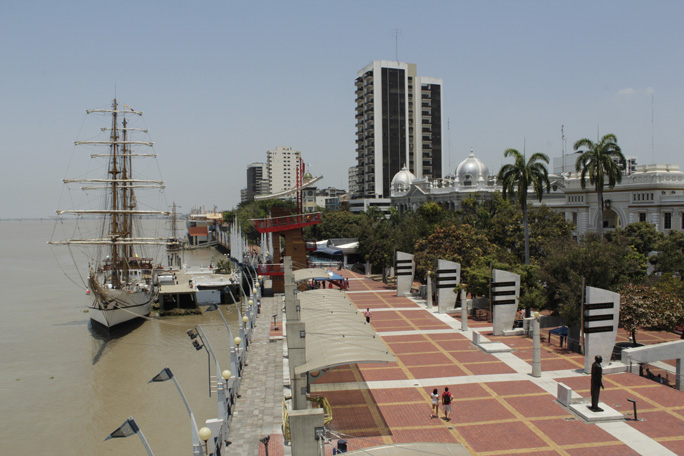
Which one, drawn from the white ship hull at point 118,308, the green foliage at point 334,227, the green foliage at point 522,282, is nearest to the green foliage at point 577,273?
the green foliage at point 522,282

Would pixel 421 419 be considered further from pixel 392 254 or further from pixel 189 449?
pixel 392 254

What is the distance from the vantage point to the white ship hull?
39.1m

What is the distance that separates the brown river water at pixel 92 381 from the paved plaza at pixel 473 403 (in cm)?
377

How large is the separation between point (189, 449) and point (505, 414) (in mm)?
11807

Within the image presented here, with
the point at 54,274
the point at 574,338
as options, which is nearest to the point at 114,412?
the point at 574,338

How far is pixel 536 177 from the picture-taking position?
43344 mm

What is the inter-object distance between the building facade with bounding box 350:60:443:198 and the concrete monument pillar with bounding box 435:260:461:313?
8848 cm

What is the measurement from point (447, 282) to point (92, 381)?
910 inches

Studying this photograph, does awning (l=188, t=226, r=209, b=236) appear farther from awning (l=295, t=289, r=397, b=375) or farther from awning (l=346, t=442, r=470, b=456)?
awning (l=346, t=442, r=470, b=456)

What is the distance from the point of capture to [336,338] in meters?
19.3

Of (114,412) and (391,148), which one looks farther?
(391,148)

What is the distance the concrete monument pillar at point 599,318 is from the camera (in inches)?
906

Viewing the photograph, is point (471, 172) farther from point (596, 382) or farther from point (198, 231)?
point (198, 231)

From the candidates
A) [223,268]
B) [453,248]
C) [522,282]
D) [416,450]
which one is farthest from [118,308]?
[416,450]
